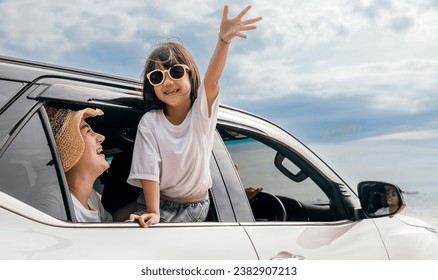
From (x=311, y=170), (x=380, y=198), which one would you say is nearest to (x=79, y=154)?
(x=311, y=170)

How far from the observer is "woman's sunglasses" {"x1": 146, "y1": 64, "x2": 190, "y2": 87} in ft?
9.59

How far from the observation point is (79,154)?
8.57 feet

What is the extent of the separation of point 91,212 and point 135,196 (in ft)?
1.88

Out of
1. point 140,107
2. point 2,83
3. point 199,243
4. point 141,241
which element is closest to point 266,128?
point 140,107

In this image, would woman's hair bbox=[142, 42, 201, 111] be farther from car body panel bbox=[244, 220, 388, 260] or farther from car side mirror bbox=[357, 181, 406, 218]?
car side mirror bbox=[357, 181, 406, 218]

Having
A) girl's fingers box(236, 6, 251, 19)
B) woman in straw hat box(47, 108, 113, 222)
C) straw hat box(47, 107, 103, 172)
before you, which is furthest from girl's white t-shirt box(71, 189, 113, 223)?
girl's fingers box(236, 6, 251, 19)

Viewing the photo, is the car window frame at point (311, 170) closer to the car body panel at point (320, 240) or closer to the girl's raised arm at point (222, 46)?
the car body panel at point (320, 240)

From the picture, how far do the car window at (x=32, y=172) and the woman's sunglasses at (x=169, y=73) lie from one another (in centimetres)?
74

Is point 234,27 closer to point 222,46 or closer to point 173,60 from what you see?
point 222,46

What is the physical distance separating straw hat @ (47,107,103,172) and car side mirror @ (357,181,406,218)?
143 cm
